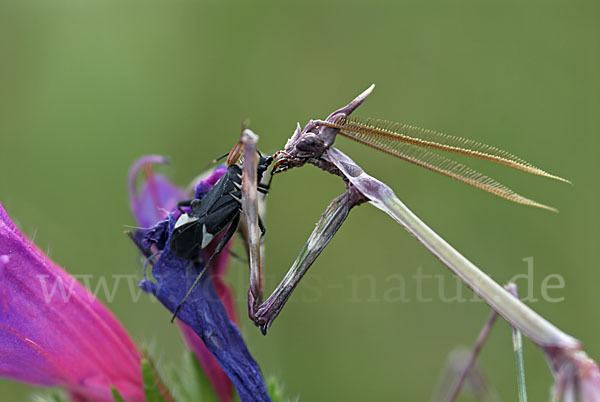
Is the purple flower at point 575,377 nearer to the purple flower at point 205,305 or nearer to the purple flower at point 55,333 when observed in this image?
the purple flower at point 205,305

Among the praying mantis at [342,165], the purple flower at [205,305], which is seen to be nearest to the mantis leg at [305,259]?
the praying mantis at [342,165]

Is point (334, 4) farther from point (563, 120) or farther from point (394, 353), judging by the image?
point (394, 353)

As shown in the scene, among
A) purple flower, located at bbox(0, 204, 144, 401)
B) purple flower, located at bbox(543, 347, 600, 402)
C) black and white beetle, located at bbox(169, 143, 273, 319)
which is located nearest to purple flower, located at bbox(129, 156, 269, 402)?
black and white beetle, located at bbox(169, 143, 273, 319)

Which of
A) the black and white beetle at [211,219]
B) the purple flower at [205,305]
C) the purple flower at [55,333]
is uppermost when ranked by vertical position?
the black and white beetle at [211,219]

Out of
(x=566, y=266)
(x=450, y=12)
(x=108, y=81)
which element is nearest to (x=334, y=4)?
(x=450, y=12)

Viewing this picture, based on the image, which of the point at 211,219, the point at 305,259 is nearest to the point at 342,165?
the point at 305,259

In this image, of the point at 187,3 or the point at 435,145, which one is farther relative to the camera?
the point at 187,3
